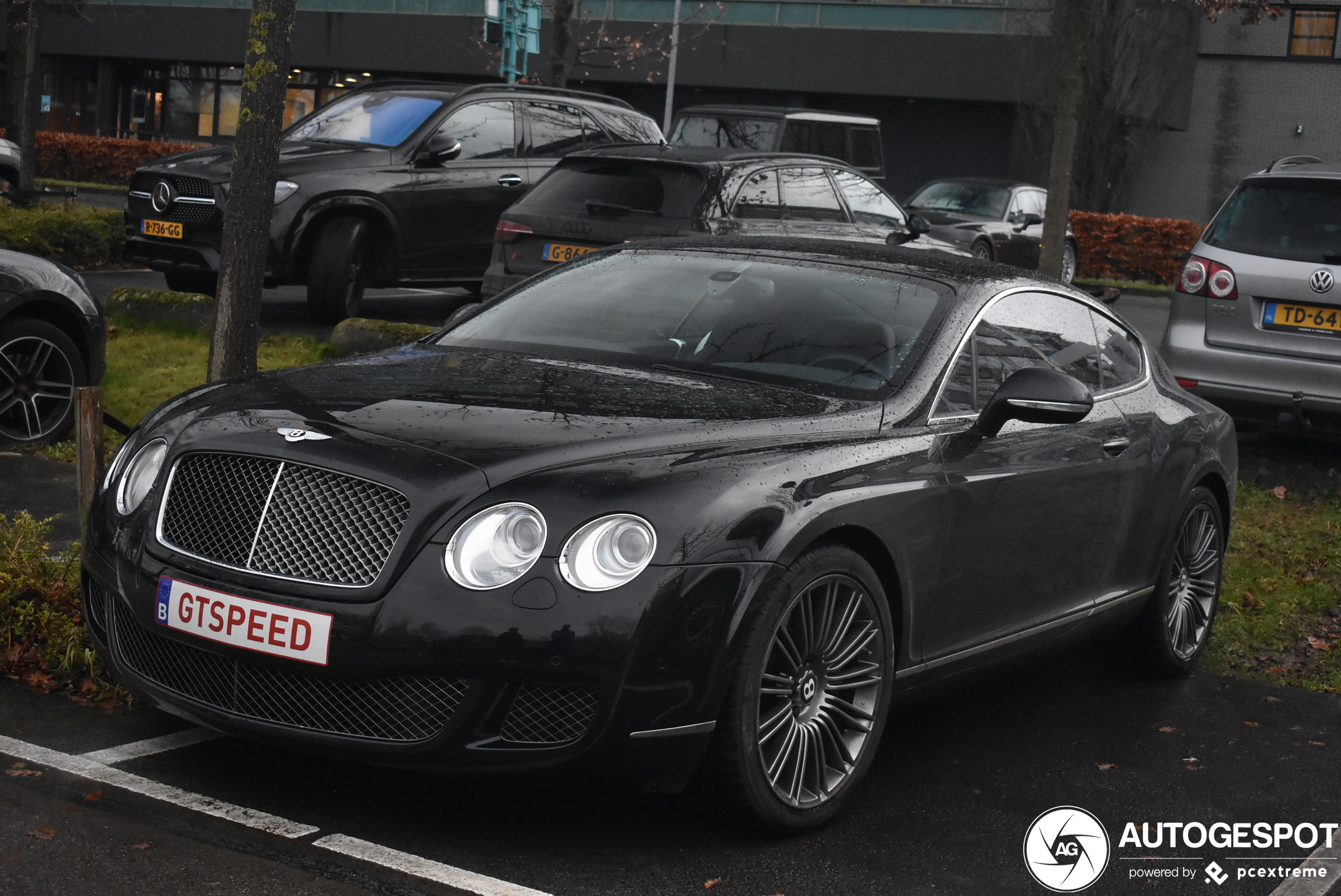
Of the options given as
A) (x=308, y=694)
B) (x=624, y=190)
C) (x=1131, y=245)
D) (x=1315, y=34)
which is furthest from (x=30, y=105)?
(x=1315, y=34)

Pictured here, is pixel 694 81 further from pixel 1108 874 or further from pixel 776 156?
pixel 1108 874

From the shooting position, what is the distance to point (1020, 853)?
4.12 m

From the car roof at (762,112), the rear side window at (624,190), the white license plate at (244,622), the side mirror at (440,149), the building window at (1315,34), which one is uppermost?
the building window at (1315,34)

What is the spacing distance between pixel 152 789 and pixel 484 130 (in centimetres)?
1070

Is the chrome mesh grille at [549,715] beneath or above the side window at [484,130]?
beneath

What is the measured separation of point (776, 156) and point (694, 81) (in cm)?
2691

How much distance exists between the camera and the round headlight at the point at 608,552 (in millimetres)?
3631

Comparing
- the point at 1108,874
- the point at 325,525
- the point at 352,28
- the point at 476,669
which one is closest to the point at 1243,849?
the point at 1108,874

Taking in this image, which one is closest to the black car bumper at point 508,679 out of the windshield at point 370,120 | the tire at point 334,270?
the tire at point 334,270

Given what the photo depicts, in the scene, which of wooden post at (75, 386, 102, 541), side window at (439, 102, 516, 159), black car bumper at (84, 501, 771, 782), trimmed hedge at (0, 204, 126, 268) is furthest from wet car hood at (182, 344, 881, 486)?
trimmed hedge at (0, 204, 126, 268)

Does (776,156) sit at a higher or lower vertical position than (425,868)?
A: higher

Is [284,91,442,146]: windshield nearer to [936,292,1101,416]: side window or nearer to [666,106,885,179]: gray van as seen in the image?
[666,106,885,179]: gray van

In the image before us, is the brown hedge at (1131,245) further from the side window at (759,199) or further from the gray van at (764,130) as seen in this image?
the side window at (759,199)

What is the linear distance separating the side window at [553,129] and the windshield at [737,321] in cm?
924
